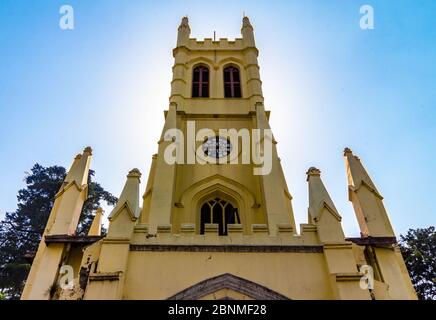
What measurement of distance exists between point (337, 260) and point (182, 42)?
17.1m

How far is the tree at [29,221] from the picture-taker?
2383 cm

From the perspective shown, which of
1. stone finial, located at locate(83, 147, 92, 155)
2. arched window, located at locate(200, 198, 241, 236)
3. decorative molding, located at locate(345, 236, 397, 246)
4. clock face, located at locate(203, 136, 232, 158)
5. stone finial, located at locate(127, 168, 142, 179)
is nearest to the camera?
decorative molding, located at locate(345, 236, 397, 246)

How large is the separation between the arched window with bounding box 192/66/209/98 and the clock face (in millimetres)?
3704

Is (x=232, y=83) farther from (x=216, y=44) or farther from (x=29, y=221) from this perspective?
(x=29, y=221)

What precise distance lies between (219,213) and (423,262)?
19.0 m

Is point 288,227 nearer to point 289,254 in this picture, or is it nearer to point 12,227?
point 289,254

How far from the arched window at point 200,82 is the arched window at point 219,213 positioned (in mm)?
7126

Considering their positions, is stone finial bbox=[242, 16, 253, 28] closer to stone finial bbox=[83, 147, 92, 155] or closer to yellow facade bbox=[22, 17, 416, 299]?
yellow facade bbox=[22, 17, 416, 299]

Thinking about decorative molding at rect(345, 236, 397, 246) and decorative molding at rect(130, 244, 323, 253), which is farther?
decorative molding at rect(345, 236, 397, 246)

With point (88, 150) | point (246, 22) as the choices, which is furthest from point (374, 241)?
point (246, 22)

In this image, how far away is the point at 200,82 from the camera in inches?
761

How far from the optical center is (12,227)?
27422mm

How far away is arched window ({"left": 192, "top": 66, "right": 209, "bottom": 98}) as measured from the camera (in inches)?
738

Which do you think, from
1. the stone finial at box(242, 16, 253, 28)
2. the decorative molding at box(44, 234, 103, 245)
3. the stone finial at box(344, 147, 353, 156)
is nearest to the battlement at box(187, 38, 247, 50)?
the stone finial at box(242, 16, 253, 28)
